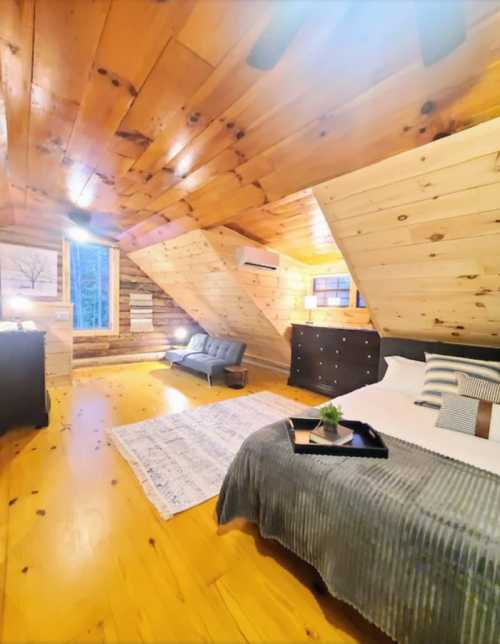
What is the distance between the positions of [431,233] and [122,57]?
6.95 feet

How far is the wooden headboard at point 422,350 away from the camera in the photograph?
2.53 m

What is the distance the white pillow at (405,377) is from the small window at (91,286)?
4.95 metres

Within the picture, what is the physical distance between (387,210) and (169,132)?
62.6 inches

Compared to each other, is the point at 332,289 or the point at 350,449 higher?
the point at 332,289

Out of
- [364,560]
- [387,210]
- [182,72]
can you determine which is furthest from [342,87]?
[364,560]

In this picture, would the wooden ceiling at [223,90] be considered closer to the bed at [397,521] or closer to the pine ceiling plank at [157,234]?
the pine ceiling plank at [157,234]

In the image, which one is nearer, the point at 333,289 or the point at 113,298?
the point at 333,289

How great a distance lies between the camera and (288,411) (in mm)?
3406

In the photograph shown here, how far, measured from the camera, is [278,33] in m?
1.01

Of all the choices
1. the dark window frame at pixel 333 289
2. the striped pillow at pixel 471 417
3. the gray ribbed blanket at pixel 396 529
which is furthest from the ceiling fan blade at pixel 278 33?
the dark window frame at pixel 333 289

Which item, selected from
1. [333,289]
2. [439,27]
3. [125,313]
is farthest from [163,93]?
[125,313]

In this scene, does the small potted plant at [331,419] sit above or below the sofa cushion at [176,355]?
above

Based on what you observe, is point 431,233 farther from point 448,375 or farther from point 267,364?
point 267,364

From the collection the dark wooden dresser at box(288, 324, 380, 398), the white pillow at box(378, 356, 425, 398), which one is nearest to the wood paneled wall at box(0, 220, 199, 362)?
the dark wooden dresser at box(288, 324, 380, 398)
